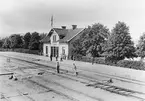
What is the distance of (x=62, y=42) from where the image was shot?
38.2 meters

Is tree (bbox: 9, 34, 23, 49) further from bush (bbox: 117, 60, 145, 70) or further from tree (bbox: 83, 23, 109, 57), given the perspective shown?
bush (bbox: 117, 60, 145, 70)

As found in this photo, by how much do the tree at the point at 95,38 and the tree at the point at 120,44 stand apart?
4604 mm

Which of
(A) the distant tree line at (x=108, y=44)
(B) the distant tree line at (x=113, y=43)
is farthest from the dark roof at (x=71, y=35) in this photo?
(B) the distant tree line at (x=113, y=43)

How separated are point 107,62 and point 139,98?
51.3ft

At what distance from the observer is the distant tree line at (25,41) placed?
52447 mm

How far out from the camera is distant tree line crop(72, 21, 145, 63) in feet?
79.4

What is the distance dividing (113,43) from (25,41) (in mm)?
41817

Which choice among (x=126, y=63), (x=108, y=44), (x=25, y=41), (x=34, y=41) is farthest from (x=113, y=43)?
(x=25, y=41)

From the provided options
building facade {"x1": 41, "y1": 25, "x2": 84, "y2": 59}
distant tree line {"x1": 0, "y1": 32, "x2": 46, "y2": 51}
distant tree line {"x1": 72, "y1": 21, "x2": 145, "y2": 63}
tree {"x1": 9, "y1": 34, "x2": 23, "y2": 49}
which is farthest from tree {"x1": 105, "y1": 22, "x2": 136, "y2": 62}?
tree {"x1": 9, "y1": 34, "x2": 23, "y2": 49}

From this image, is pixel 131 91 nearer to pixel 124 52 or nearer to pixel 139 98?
pixel 139 98

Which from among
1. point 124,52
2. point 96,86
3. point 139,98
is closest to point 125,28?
point 124,52

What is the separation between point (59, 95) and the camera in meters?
11.8

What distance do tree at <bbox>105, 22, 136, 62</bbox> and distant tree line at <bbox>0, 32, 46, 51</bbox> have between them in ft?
96.8

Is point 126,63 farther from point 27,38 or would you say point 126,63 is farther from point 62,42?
point 27,38
